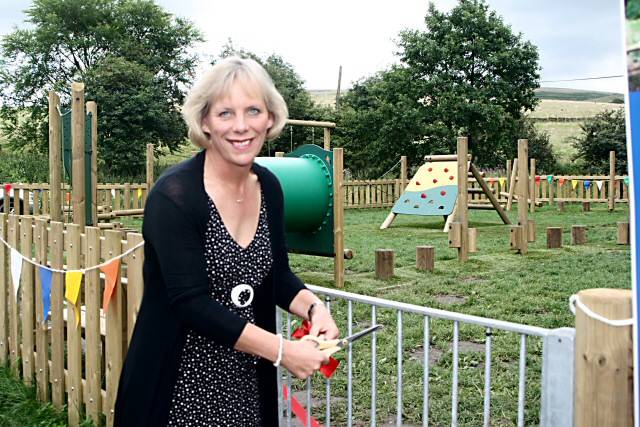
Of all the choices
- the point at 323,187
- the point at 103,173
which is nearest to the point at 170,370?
the point at 323,187

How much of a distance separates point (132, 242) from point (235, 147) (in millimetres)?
1529

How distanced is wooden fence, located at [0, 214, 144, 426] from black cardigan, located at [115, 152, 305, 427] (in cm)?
118

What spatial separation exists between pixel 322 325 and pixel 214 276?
0.37 metres

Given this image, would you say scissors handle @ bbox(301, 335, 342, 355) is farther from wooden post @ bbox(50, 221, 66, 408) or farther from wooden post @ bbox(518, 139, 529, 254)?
wooden post @ bbox(518, 139, 529, 254)

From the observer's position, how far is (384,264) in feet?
29.2

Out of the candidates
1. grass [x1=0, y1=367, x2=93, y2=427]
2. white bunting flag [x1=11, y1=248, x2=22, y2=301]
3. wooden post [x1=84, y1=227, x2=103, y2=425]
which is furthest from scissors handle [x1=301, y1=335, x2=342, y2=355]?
white bunting flag [x1=11, y1=248, x2=22, y2=301]

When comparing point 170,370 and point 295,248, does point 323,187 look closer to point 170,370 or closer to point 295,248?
point 295,248

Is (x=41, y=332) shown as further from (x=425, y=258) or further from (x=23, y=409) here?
(x=425, y=258)

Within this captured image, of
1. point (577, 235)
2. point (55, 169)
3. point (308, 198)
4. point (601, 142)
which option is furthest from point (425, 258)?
point (601, 142)

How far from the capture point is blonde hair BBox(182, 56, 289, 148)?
6.39 ft

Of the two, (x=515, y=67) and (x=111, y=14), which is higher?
(x=111, y=14)

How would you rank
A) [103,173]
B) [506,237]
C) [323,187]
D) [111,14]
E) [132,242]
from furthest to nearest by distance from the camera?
[111,14]
[103,173]
[506,237]
[323,187]
[132,242]

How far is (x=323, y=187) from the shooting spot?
8.43 meters

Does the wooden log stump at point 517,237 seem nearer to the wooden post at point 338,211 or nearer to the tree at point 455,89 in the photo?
the wooden post at point 338,211
